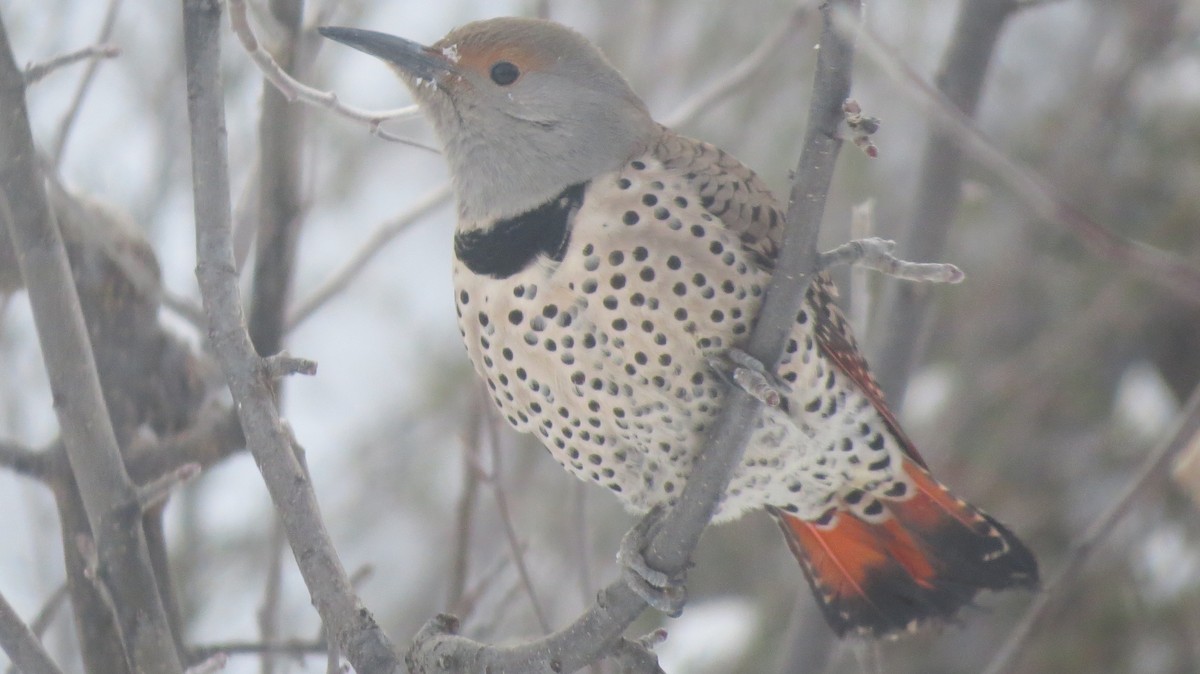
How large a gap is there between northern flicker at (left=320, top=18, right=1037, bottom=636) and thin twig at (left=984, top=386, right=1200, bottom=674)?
106 millimetres

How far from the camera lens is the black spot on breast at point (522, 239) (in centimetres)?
264

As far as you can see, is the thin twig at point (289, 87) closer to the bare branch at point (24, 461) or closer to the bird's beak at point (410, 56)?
the bird's beak at point (410, 56)

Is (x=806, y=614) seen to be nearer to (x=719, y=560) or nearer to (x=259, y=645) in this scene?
(x=259, y=645)

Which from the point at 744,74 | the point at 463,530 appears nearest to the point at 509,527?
the point at 463,530

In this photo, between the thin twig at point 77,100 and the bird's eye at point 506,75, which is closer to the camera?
the thin twig at point 77,100

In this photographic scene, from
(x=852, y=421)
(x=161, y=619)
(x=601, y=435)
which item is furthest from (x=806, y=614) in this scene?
(x=161, y=619)

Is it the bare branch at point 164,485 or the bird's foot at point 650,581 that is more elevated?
the bare branch at point 164,485

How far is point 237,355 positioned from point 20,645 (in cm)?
55

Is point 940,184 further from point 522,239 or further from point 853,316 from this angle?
point 522,239

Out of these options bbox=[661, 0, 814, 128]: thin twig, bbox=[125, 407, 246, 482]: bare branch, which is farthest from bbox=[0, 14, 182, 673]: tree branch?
bbox=[661, 0, 814, 128]: thin twig

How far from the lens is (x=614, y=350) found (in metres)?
2.56

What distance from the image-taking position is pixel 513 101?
2.94m

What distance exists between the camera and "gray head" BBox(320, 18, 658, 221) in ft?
9.30

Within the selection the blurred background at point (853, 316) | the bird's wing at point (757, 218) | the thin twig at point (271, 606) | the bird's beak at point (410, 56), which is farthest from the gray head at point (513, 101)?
the thin twig at point (271, 606)
